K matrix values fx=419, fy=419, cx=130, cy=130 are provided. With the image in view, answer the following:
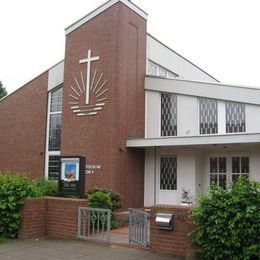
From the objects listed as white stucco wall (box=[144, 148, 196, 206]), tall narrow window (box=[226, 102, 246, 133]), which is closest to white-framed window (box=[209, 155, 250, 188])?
white stucco wall (box=[144, 148, 196, 206])

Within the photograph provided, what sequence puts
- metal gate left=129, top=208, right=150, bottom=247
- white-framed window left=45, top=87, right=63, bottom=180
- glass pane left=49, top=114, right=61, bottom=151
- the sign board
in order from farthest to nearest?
1. glass pane left=49, top=114, right=61, bottom=151
2. white-framed window left=45, top=87, right=63, bottom=180
3. the sign board
4. metal gate left=129, top=208, right=150, bottom=247

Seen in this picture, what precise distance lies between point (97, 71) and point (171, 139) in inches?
184

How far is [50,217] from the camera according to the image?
11805 millimetres

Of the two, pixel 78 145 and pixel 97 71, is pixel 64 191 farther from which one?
pixel 97 71

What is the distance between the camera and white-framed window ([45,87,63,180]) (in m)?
22.4

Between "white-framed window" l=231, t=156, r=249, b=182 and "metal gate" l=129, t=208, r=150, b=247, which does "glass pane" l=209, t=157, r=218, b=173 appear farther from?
"metal gate" l=129, t=208, r=150, b=247

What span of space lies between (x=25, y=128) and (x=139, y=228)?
1550 centimetres

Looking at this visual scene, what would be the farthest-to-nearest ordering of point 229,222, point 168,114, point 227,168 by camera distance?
point 168,114 → point 227,168 → point 229,222

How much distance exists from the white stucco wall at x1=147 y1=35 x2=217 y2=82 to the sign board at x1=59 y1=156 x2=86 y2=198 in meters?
9.85

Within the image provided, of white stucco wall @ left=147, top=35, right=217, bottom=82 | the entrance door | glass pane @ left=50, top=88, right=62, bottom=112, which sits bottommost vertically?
the entrance door

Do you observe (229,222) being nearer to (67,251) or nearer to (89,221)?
(67,251)

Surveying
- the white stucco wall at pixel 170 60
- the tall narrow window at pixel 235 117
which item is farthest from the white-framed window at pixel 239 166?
the white stucco wall at pixel 170 60

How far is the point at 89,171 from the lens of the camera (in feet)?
59.6

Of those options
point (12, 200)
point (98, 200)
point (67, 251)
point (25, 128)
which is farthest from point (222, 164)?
point (25, 128)
